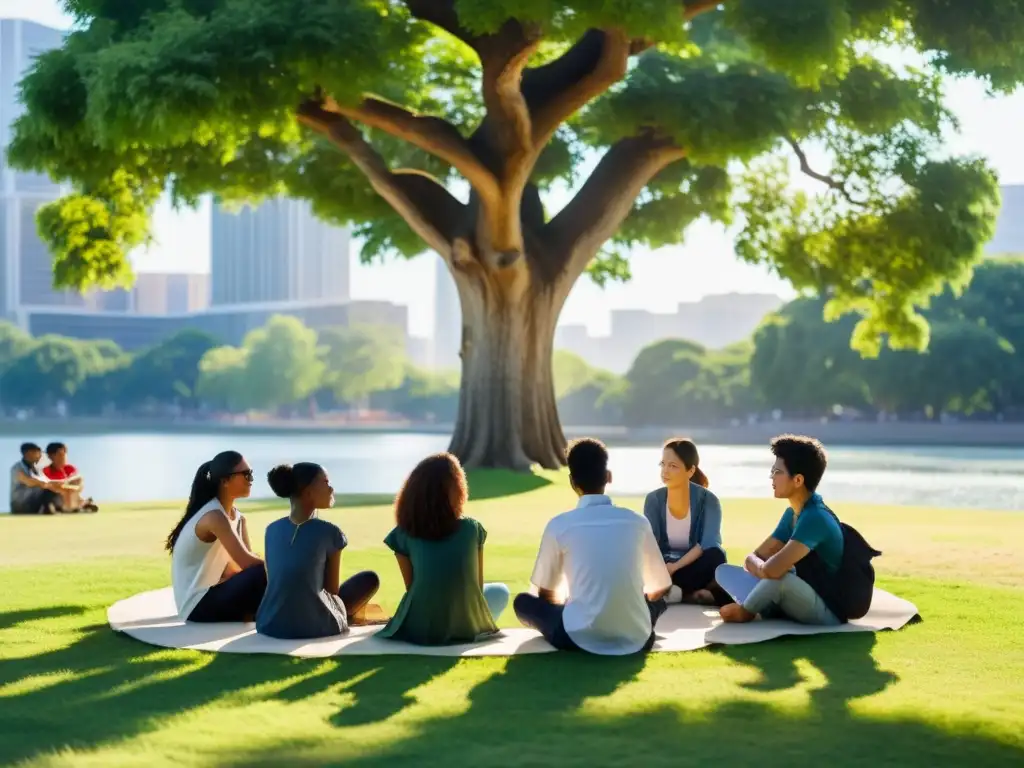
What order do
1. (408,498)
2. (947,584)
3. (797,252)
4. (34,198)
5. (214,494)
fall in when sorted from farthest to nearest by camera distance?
(34,198) → (797,252) → (947,584) → (214,494) → (408,498)

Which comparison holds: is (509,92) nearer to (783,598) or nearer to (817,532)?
(783,598)

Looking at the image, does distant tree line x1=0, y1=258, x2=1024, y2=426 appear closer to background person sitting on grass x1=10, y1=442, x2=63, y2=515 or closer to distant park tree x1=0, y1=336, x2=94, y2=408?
distant park tree x1=0, y1=336, x2=94, y2=408

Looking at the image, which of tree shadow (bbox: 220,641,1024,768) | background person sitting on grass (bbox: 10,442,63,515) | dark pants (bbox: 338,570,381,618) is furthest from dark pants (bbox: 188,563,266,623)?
background person sitting on grass (bbox: 10,442,63,515)

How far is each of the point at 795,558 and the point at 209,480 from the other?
323 cm

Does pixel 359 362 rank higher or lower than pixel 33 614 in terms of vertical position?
higher

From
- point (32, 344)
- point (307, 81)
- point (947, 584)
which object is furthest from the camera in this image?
point (32, 344)

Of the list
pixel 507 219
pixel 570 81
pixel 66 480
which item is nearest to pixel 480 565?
pixel 66 480

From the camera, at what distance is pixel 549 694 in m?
5.64

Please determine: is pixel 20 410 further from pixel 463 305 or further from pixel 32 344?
pixel 463 305

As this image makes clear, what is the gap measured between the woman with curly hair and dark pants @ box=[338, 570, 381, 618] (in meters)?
0.49

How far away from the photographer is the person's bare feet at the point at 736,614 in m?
7.49

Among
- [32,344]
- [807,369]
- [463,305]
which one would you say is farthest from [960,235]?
[32,344]

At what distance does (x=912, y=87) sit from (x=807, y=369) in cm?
4035

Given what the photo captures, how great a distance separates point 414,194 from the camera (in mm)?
21844
